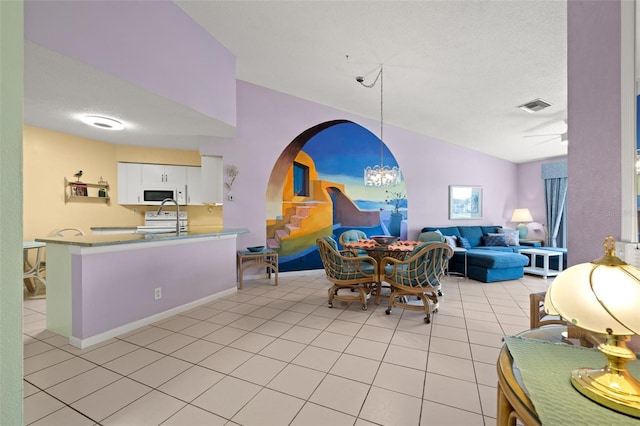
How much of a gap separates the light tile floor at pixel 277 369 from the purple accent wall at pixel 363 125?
1.99 m

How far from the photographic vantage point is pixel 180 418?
1.58 metres

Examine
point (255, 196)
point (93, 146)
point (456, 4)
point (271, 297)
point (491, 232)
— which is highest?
point (456, 4)

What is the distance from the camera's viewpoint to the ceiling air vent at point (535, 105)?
3879 millimetres

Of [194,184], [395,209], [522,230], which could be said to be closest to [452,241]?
[395,209]

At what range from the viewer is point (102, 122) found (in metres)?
3.47

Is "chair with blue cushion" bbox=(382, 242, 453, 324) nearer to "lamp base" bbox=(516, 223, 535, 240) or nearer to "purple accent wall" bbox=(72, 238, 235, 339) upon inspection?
"purple accent wall" bbox=(72, 238, 235, 339)

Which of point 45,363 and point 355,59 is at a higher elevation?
point 355,59

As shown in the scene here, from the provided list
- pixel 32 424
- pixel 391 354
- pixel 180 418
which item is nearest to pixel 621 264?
pixel 391 354

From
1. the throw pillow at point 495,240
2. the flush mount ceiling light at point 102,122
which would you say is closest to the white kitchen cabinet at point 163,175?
the flush mount ceiling light at point 102,122

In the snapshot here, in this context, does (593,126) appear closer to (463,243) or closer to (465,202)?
(463,243)

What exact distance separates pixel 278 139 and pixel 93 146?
3.48 metres

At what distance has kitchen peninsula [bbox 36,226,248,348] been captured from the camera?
7.98ft

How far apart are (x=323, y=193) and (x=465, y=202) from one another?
141 inches

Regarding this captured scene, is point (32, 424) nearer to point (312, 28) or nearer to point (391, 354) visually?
point (391, 354)
